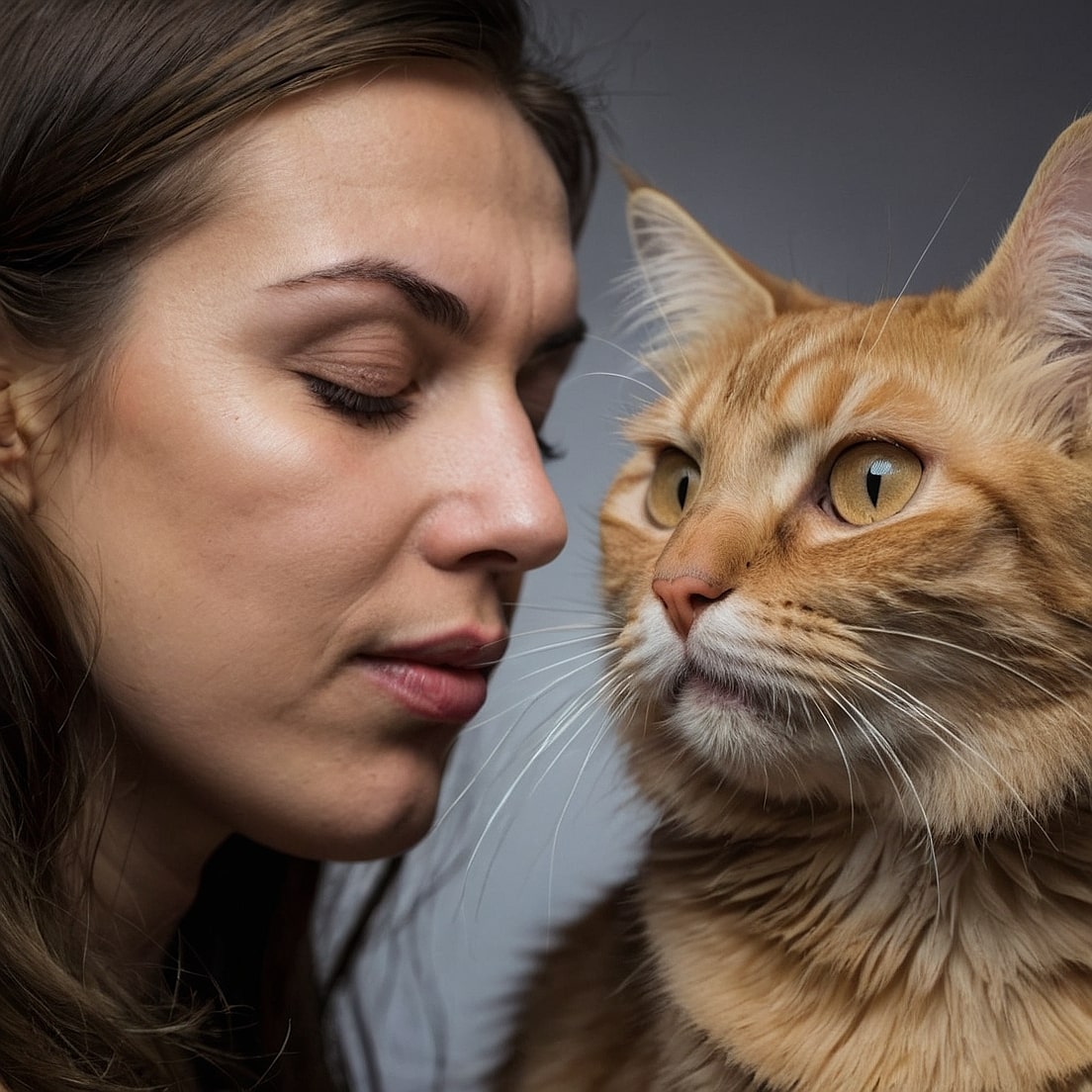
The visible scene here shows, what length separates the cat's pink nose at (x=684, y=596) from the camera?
0.99 metres

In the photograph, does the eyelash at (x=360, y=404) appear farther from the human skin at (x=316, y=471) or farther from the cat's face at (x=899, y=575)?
the cat's face at (x=899, y=575)

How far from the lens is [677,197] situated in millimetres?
1596

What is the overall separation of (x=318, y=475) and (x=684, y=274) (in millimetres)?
500

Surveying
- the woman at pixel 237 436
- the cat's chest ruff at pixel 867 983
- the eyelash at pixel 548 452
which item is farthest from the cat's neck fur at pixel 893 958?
the eyelash at pixel 548 452

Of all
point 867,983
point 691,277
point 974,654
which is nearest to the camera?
point 974,654

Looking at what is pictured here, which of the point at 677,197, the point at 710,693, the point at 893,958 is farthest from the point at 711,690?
the point at 677,197

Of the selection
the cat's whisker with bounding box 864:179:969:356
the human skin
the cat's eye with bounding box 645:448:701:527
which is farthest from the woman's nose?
the cat's whisker with bounding box 864:179:969:356

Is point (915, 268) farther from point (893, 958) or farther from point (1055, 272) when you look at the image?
point (893, 958)

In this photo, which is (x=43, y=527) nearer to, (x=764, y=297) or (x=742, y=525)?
(x=742, y=525)

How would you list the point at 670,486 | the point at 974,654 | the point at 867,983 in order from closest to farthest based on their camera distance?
1. the point at 974,654
2. the point at 867,983
3. the point at 670,486

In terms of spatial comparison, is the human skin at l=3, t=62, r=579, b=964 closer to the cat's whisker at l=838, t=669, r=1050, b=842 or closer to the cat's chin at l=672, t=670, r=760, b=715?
the cat's chin at l=672, t=670, r=760, b=715

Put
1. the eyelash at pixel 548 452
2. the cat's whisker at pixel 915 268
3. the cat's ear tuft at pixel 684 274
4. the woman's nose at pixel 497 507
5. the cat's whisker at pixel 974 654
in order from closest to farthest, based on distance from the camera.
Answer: the cat's whisker at pixel 974 654, the cat's whisker at pixel 915 268, the woman's nose at pixel 497 507, the cat's ear tuft at pixel 684 274, the eyelash at pixel 548 452

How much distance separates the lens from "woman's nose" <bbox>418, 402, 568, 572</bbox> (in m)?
1.17

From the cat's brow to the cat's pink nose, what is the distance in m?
0.34
